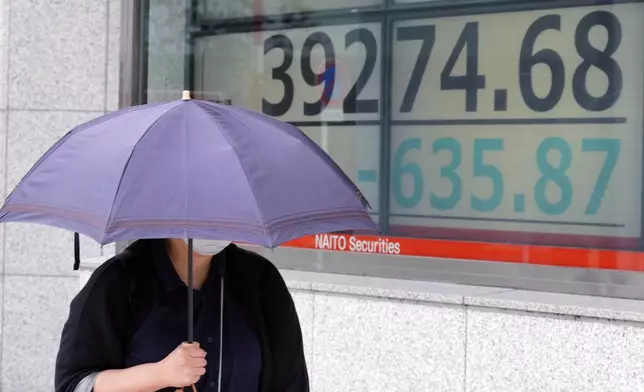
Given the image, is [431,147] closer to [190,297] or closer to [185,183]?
[190,297]

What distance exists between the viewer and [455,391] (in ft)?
19.1

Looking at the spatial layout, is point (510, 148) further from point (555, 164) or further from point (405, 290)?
point (405, 290)

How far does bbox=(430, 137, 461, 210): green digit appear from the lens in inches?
248

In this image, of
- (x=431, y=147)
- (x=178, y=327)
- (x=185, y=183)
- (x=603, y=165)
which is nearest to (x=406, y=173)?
(x=431, y=147)

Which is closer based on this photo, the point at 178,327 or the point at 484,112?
the point at 178,327

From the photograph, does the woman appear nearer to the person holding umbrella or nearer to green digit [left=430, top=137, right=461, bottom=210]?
the person holding umbrella

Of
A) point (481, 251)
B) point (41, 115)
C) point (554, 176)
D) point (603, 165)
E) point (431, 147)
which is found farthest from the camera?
point (41, 115)

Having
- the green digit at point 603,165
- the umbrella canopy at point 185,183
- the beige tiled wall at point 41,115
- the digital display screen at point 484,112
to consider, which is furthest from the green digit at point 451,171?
the umbrella canopy at point 185,183

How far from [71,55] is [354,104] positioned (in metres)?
2.38

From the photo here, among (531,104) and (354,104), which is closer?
(531,104)

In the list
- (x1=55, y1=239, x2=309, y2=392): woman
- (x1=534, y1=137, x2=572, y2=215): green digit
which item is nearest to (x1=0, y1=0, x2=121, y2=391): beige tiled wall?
(x1=534, y1=137, x2=572, y2=215): green digit

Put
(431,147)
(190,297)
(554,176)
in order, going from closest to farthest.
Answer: (190,297) < (554,176) < (431,147)

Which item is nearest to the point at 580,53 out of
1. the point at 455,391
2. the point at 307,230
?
the point at 455,391

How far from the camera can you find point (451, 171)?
6.32m
